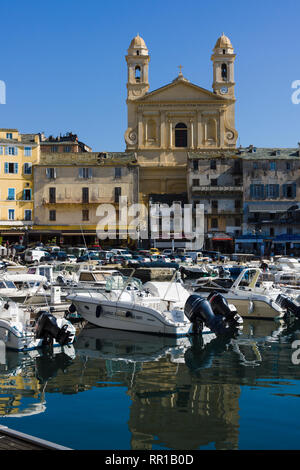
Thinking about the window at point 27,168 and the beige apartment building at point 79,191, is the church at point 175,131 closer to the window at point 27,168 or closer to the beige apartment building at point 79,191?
the beige apartment building at point 79,191

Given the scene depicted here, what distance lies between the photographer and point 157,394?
14.7 metres

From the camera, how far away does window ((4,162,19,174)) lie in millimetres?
67562

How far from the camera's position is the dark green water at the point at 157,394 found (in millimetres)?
11625

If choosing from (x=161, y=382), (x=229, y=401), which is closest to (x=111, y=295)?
(x=161, y=382)

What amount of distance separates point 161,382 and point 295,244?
1898 inches

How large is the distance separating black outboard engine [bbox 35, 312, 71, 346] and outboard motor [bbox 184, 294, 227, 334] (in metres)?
5.16

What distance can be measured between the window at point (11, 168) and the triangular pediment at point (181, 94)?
1900 centimetres

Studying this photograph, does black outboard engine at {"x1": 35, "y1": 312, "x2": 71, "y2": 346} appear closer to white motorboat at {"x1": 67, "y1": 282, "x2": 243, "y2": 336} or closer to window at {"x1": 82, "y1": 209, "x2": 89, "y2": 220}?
white motorboat at {"x1": 67, "y1": 282, "x2": 243, "y2": 336}

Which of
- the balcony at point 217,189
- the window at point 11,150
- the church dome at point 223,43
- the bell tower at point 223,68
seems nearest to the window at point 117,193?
the balcony at point 217,189

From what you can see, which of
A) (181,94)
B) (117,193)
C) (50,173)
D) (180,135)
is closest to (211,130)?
(180,135)

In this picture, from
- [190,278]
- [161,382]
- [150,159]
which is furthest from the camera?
[150,159]

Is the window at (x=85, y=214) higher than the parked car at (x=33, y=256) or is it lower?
higher
